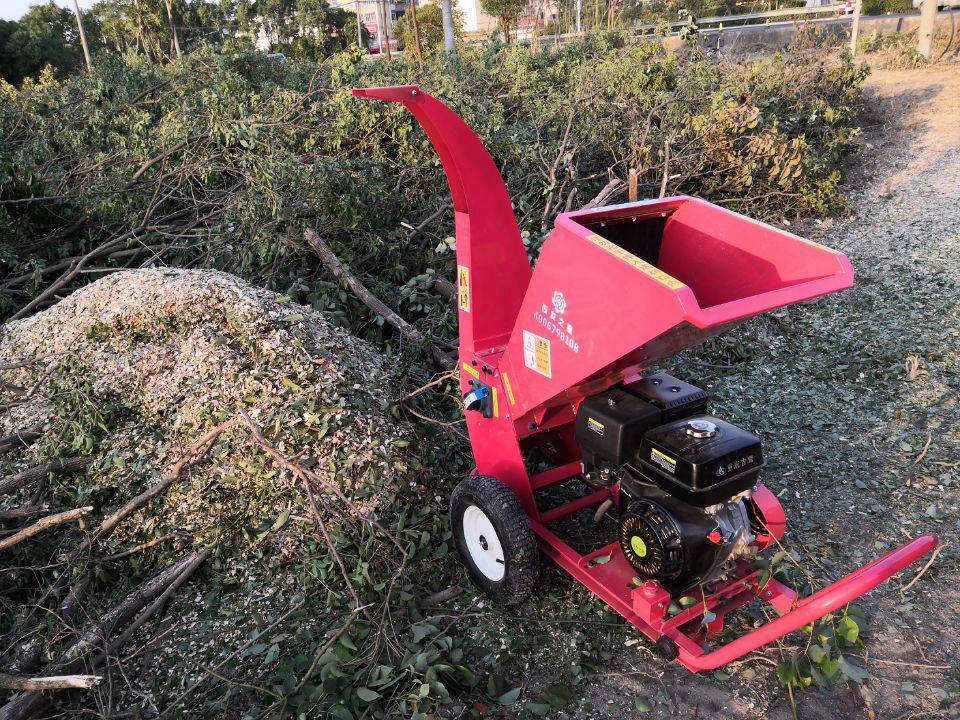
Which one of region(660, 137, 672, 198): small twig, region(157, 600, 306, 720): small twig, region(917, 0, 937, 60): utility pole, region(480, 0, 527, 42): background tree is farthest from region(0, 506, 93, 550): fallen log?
region(480, 0, 527, 42): background tree

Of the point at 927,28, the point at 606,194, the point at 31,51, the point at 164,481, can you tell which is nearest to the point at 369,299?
the point at 164,481

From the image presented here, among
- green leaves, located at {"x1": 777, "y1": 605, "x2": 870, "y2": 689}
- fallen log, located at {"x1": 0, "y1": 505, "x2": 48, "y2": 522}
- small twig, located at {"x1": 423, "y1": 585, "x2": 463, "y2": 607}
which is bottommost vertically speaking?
small twig, located at {"x1": 423, "y1": 585, "x2": 463, "y2": 607}

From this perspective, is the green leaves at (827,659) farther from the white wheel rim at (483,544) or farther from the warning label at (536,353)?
the warning label at (536,353)

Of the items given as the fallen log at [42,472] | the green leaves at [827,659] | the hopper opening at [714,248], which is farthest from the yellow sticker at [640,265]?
the fallen log at [42,472]

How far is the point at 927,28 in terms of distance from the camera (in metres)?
14.0

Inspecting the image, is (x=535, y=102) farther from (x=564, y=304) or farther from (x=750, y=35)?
(x=750, y=35)

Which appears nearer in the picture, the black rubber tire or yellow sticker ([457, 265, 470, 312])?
the black rubber tire

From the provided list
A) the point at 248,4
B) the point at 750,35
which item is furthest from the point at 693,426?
the point at 248,4

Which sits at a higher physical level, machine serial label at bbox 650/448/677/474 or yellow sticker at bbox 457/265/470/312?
yellow sticker at bbox 457/265/470/312

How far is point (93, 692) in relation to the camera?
2.91m

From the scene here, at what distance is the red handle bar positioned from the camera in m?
2.24

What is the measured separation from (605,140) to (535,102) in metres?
1.68

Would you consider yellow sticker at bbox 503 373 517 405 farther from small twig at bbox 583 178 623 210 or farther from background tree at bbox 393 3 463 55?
background tree at bbox 393 3 463 55

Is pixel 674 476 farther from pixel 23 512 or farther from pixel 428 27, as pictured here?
pixel 428 27
